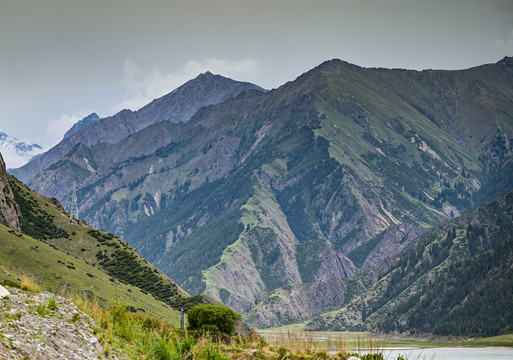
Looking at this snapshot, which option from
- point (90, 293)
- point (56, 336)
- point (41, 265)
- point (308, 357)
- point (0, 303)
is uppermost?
point (41, 265)

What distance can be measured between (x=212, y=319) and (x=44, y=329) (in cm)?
2298

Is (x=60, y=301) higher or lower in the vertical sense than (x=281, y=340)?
higher

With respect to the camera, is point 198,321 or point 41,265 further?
point 41,265

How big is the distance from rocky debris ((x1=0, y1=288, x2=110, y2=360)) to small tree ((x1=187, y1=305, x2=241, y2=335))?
1820cm

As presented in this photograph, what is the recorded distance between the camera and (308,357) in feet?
125

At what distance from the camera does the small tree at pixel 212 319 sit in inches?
1967

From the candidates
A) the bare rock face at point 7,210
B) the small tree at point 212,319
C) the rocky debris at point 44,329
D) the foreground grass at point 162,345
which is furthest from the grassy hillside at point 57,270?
the rocky debris at point 44,329

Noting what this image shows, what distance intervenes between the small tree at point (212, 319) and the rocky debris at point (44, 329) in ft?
59.7

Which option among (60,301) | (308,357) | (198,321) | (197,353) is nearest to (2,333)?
A: (60,301)

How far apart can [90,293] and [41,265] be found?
12.9m

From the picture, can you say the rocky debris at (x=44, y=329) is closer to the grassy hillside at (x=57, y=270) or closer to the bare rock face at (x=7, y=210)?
the grassy hillside at (x=57, y=270)

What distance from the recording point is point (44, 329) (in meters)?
28.3

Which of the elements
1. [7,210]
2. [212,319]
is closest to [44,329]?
[212,319]

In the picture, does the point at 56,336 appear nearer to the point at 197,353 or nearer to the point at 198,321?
the point at 197,353
